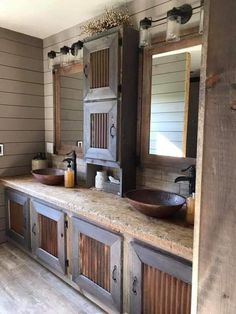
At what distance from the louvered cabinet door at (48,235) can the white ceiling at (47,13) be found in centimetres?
164

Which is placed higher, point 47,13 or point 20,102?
point 47,13

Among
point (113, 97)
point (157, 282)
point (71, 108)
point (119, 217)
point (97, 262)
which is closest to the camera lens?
point (157, 282)

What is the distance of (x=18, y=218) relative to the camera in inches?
101

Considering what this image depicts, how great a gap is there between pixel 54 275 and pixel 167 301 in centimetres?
126

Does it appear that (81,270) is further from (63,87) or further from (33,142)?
(63,87)

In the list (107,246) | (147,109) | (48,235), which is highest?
(147,109)

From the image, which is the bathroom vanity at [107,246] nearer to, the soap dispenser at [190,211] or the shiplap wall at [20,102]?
the soap dispenser at [190,211]

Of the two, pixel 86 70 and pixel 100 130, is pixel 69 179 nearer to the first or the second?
pixel 100 130

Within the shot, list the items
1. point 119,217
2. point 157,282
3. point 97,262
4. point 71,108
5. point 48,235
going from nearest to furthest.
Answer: point 157,282 → point 119,217 → point 97,262 → point 48,235 → point 71,108

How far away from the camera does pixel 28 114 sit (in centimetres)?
286

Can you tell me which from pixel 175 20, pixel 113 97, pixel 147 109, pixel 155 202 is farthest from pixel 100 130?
pixel 175 20

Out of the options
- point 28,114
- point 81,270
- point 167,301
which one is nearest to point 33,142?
point 28,114

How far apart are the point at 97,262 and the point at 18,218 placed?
122 cm

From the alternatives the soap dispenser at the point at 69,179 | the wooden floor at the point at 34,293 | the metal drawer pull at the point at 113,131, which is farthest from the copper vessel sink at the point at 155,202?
the wooden floor at the point at 34,293
